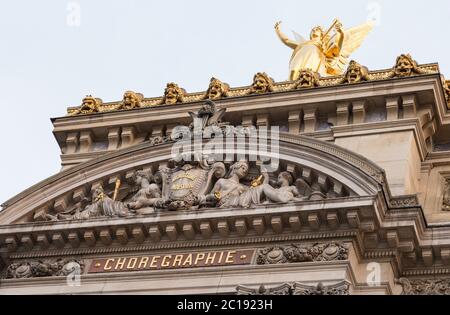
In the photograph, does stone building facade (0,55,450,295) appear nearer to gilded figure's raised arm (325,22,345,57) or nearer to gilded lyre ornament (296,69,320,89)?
gilded lyre ornament (296,69,320,89)

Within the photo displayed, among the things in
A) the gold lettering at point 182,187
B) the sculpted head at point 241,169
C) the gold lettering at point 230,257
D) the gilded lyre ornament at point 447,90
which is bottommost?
the gold lettering at point 230,257

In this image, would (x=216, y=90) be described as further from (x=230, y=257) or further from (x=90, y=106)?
(x=230, y=257)

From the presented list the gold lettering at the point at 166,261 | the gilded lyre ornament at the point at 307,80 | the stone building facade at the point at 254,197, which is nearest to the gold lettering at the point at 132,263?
the stone building facade at the point at 254,197

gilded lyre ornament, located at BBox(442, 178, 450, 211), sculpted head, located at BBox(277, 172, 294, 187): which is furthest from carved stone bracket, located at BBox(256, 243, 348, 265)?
gilded lyre ornament, located at BBox(442, 178, 450, 211)

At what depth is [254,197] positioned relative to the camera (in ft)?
A: 110

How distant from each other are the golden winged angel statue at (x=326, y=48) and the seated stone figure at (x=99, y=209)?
20.4ft

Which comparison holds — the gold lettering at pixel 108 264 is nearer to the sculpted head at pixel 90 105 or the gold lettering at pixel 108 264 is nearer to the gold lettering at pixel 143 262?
the gold lettering at pixel 143 262

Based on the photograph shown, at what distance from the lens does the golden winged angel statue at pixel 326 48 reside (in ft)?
130

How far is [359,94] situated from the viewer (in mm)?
35750

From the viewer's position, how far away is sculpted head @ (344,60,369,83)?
119 feet

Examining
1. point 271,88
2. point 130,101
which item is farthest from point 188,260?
point 130,101
